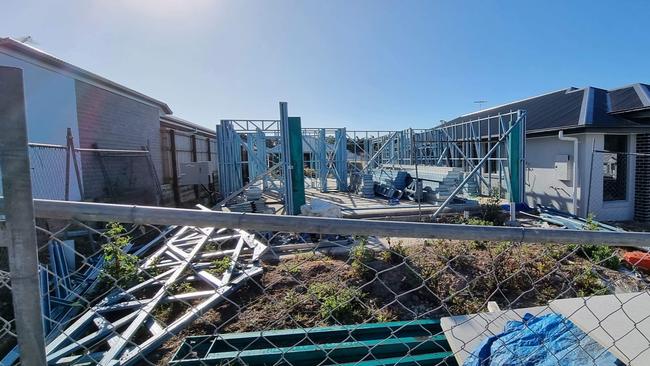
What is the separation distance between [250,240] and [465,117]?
49.9ft

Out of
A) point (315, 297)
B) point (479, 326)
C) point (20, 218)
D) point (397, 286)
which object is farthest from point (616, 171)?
point (20, 218)

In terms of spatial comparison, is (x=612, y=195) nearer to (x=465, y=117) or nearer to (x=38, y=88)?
(x=465, y=117)

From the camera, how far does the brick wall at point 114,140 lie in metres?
7.68

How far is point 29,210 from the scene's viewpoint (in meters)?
0.80

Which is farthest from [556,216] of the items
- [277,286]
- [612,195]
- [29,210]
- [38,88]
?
[38,88]

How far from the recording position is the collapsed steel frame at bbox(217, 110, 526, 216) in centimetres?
954

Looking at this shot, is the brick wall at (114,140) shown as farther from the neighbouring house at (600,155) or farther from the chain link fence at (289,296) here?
the neighbouring house at (600,155)

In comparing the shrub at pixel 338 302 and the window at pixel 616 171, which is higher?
the window at pixel 616 171

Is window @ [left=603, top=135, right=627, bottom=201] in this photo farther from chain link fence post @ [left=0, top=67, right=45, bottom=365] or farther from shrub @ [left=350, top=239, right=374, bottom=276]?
chain link fence post @ [left=0, top=67, right=45, bottom=365]

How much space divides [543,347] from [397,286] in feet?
8.51

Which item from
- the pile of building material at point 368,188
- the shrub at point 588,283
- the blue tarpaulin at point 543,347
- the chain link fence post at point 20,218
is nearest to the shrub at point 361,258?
the blue tarpaulin at point 543,347

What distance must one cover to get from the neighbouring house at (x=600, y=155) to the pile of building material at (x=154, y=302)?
8.72 metres

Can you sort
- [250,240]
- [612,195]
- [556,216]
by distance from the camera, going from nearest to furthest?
[250,240], [556,216], [612,195]

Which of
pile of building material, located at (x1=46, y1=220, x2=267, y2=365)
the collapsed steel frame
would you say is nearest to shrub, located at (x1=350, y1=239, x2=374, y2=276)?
pile of building material, located at (x1=46, y1=220, x2=267, y2=365)
